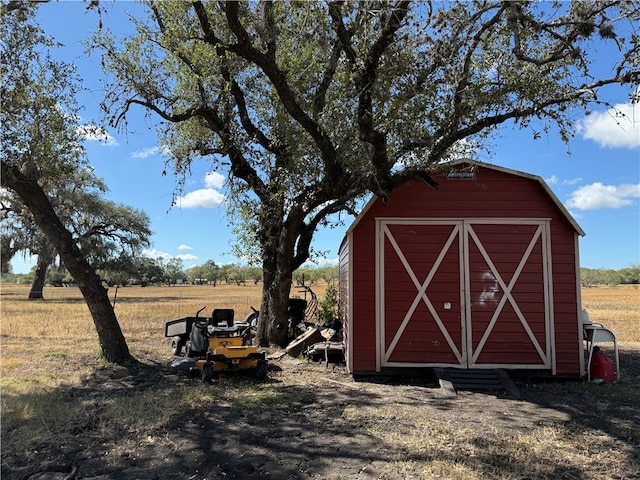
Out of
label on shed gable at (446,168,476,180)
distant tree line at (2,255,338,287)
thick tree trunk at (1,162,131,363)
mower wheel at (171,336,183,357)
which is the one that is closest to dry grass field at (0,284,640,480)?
thick tree trunk at (1,162,131,363)

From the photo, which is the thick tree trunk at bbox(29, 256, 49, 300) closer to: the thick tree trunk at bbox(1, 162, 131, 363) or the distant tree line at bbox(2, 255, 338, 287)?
the distant tree line at bbox(2, 255, 338, 287)

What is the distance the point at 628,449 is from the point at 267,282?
8370 millimetres

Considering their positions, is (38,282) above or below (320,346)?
above

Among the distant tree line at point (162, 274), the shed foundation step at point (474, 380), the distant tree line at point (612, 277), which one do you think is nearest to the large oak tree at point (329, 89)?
the shed foundation step at point (474, 380)

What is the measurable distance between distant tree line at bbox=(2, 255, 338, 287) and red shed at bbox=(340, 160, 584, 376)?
29888 mm

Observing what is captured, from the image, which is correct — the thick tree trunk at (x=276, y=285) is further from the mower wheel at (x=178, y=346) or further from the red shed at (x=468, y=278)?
the red shed at (x=468, y=278)

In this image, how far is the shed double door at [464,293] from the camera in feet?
28.9

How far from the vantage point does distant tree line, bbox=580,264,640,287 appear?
79.5m

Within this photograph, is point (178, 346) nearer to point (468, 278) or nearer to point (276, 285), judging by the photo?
point (276, 285)

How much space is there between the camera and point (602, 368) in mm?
8609

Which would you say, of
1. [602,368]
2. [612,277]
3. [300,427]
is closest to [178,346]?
[300,427]

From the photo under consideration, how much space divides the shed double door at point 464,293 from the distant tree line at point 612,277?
82.9 m

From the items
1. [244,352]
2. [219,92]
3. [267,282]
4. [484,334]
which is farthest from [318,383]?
[219,92]

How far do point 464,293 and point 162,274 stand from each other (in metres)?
87.4
